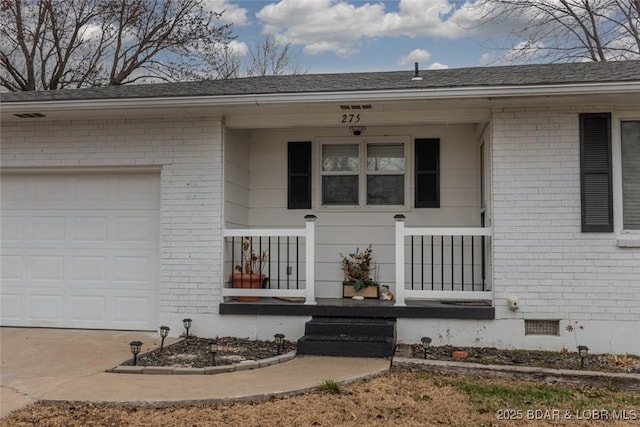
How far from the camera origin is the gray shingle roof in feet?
18.0

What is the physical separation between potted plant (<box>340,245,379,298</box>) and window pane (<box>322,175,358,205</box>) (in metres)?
0.71

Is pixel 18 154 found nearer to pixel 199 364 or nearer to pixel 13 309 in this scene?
pixel 13 309

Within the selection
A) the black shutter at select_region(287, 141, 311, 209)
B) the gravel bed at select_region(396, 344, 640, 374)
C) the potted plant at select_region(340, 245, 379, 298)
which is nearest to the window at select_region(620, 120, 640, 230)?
the gravel bed at select_region(396, 344, 640, 374)

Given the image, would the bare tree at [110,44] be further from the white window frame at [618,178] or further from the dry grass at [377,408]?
the dry grass at [377,408]

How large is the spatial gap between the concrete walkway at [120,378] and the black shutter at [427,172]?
271cm

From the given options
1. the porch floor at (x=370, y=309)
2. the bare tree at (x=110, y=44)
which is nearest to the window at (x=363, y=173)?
the porch floor at (x=370, y=309)

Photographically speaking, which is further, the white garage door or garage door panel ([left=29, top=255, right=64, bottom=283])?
garage door panel ([left=29, top=255, right=64, bottom=283])

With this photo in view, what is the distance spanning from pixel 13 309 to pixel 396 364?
507 centimetres

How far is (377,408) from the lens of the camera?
3.84 m

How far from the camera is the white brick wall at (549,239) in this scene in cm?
559

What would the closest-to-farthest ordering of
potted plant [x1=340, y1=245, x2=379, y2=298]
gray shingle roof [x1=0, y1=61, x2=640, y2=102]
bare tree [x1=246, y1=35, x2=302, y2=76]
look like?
gray shingle roof [x1=0, y1=61, x2=640, y2=102], potted plant [x1=340, y1=245, x2=379, y2=298], bare tree [x1=246, y1=35, x2=302, y2=76]

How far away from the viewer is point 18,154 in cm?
670

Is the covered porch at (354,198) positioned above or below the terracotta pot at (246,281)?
above

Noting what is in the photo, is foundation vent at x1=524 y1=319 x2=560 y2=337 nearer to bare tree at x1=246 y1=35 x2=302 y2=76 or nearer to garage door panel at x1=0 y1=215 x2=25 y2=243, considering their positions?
garage door panel at x1=0 y1=215 x2=25 y2=243
